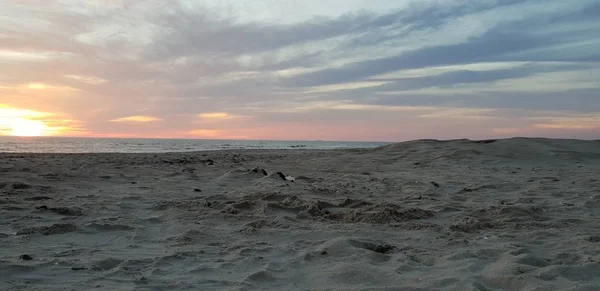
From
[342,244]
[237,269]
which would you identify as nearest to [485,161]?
[342,244]

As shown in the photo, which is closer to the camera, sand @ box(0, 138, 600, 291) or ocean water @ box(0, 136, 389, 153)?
sand @ box(0, 138, 600, 291)

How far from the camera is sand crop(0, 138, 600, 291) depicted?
335 cm

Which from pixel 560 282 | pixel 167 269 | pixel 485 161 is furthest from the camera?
pixel 485 161

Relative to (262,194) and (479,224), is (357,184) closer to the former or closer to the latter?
(262,194)

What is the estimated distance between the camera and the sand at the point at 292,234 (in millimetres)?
3354

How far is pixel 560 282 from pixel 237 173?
7145 mm

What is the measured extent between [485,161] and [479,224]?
9.72 meters

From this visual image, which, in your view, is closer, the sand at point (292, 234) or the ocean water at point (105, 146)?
the sand at point (292, 234)

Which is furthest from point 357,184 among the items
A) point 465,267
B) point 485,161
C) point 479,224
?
point 485,161

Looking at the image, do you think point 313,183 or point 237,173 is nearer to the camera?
point 313,183

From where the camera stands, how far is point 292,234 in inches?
186

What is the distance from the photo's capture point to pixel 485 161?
14102 mm

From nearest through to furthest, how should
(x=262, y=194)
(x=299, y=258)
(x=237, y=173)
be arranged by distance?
(x=299, y=258), (x=262, y=194), (x=237, y=173)

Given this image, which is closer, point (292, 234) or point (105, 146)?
point (292, 234)
